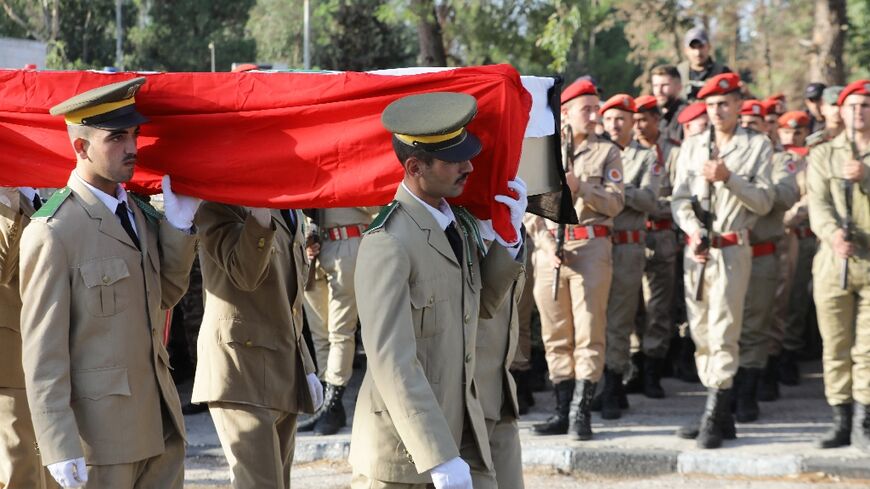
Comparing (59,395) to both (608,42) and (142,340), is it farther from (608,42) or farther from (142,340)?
(608,42)

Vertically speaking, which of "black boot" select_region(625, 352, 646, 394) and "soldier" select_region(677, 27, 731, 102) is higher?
"soldier" select_region(677, 27, 731, 102)

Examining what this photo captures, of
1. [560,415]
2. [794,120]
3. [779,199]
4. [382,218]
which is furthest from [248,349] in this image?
[794,120]

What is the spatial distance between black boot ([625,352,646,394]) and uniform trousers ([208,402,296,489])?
180 inches

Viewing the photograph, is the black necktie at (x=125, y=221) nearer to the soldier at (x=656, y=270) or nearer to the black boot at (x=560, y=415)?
the black boot at (x=560, y=415)

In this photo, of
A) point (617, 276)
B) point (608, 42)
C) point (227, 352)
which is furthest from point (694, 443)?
point (608, 42)

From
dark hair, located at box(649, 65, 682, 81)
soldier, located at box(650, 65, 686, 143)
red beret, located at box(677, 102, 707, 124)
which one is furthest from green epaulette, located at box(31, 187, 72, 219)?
dark hair, located at box(649, 65, 682, 81)

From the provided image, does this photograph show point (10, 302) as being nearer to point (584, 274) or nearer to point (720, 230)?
point (584, 274)

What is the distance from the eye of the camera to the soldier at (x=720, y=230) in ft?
23.2

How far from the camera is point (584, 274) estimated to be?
7.45 metres

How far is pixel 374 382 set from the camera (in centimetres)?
368

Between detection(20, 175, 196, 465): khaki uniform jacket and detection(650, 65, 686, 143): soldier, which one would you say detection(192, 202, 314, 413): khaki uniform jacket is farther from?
detection(650, 65, 686, 143): soldier

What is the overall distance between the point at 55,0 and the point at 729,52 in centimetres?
2241

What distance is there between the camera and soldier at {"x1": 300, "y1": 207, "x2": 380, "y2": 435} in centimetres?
776

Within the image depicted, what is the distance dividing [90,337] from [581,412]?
411 centimetres
